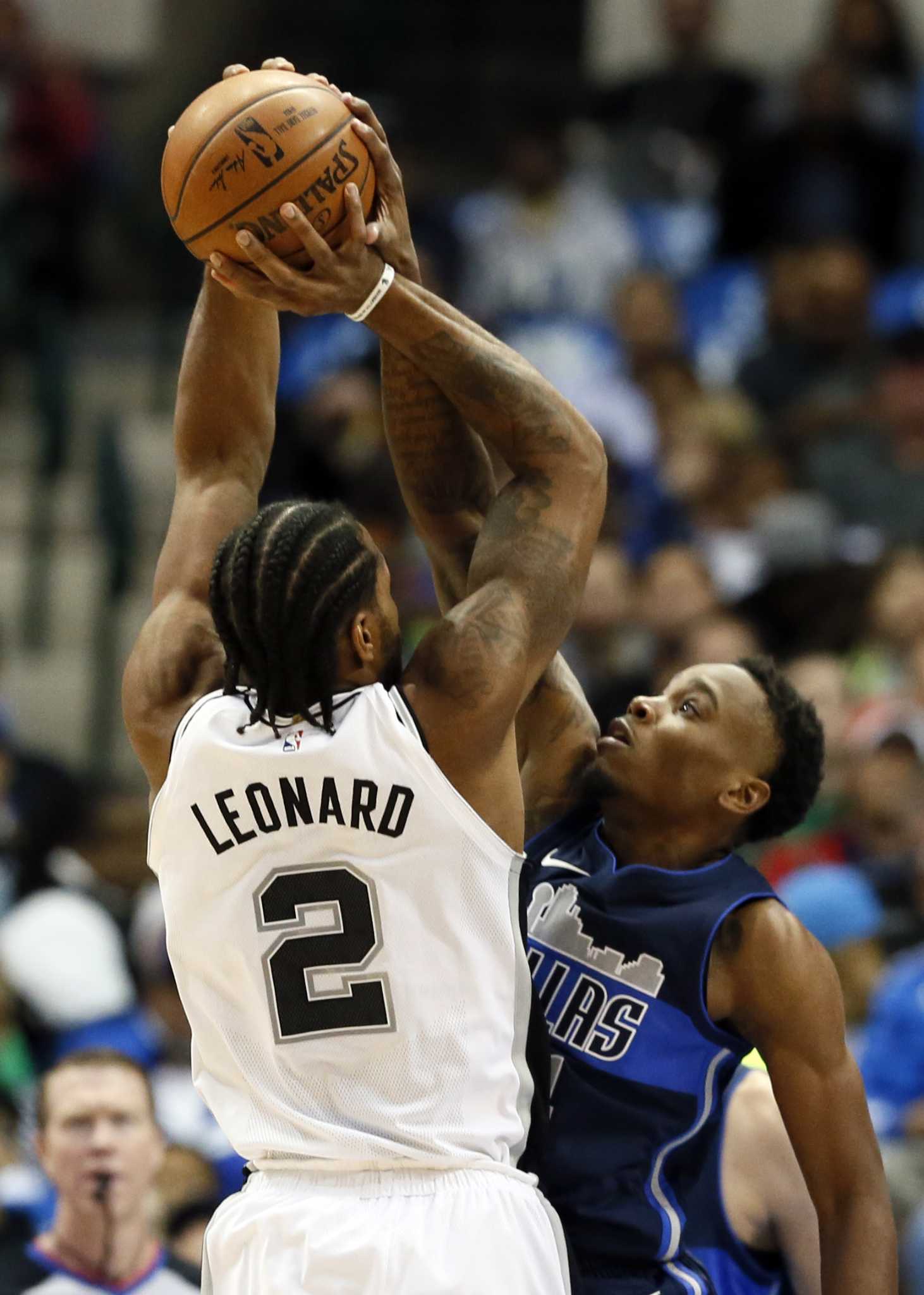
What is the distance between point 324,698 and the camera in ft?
10.4

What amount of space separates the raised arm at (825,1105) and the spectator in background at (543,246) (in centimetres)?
715

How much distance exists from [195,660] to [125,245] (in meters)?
9.15

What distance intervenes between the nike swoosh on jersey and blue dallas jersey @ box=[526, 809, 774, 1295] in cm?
14

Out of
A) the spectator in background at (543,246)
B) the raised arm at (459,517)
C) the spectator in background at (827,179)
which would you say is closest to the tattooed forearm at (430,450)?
the raised arm at (459,517)

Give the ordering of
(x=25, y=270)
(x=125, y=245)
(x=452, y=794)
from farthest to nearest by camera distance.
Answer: (x=125, y=245) → (x=25, y=270) → (x=452, y=794)

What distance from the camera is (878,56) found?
10773 mm

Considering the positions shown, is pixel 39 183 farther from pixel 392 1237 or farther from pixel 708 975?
pixel 392 1237

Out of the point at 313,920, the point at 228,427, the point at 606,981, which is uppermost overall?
the point at 228,427

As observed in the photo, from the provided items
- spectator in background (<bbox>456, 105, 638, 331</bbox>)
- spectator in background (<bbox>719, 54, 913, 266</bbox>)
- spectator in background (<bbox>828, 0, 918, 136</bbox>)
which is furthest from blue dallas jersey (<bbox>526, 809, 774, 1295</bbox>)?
spectator in background (<bbox>828, 0, 918, 136</bbox>)

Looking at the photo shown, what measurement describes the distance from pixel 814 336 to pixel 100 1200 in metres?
6.17

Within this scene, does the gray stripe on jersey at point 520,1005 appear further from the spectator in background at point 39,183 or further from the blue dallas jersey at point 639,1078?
the spectator in background at point 39,183

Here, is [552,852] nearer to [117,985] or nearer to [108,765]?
[117,985]

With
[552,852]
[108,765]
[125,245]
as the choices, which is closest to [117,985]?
[108,765]

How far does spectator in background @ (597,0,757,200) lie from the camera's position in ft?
36.0
